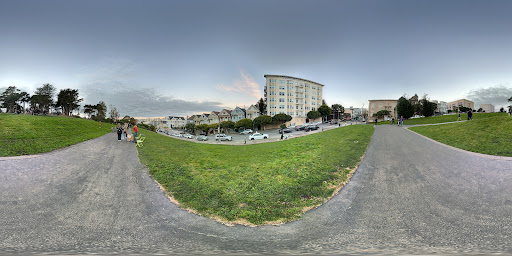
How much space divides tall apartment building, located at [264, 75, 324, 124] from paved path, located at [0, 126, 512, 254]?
2151 inches

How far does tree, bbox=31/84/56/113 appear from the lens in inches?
1485

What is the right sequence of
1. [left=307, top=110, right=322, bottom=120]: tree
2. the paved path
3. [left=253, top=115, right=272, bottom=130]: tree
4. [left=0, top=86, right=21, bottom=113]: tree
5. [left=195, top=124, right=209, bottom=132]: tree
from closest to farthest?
the paved path → [left=0, top=86, right=21, bottom=113]: tree → [left=253, top=115, right=272, bottom=130]: tree → [left=195, top=124, right=209, bottom=132]: tree → [left=307, top=110, right=322, bottom=120]: tree

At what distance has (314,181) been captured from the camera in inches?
243

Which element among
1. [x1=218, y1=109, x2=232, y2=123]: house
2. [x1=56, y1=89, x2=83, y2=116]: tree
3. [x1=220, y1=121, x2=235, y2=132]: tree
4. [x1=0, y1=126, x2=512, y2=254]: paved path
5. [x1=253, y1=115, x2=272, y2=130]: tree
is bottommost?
[x1=0, y1=126, x2=512, y2=254]: paved path

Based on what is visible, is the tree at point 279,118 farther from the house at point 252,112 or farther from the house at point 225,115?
the house at point 225,115

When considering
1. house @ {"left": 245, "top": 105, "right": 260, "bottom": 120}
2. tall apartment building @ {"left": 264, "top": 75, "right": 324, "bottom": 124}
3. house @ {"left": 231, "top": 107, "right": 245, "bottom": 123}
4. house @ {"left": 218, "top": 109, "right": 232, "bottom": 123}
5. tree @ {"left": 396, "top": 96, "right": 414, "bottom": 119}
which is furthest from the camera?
house @ {"left": 218, "top": 109, "right": 232, "bottom": 123}

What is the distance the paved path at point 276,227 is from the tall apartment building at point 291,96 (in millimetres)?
54627

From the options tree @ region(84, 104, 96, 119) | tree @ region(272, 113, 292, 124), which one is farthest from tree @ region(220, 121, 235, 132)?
tree @ region(84, 104, 96, 119)

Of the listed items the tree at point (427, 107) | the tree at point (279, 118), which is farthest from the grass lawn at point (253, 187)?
the tree at point (427, 107)

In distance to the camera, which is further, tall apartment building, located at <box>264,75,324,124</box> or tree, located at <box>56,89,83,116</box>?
tall apartment building, located at <box>264,75,324,124</box>

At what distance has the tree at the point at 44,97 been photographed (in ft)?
124

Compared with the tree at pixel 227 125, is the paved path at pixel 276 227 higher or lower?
lower

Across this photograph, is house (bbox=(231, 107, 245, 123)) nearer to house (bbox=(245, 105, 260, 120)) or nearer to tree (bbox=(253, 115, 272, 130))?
house (bbox=(245, 105, 260, 120))

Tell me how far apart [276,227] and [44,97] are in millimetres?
55296
